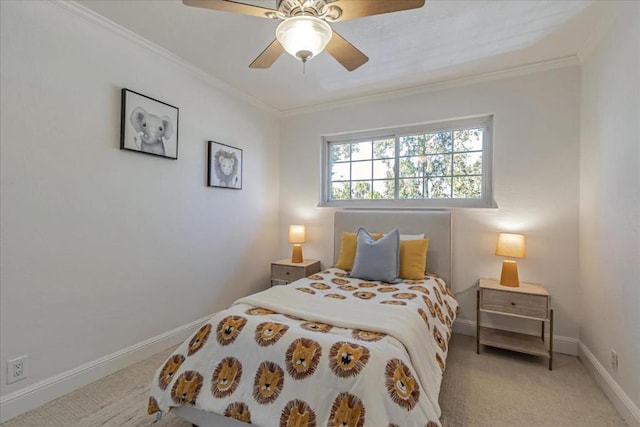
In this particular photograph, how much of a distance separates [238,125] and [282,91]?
0.64 meters

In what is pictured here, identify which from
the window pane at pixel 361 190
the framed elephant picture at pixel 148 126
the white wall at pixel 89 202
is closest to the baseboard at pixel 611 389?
the window pane at pixel 361 190

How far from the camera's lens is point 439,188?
321 cm

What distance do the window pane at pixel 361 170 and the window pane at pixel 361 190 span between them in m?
0.08

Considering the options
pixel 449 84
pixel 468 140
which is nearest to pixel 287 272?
pixel 468 140

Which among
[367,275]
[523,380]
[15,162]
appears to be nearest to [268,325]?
[367,275]

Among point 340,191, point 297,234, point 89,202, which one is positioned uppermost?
point 340,191

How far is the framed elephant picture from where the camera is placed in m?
2.22

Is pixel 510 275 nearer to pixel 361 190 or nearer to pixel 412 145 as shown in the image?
pixel 412 145

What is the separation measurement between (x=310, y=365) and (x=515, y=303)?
1.99m

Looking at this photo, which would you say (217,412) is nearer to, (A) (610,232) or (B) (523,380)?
(B) (523,380)

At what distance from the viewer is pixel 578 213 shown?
2545 mm

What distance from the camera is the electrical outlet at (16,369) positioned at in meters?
1.69

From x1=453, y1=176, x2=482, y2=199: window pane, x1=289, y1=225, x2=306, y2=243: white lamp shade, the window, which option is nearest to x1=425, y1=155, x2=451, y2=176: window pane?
the window

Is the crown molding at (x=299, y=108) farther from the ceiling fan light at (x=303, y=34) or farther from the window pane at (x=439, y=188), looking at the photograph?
the ceiling fan light at (x=303, y=34)
